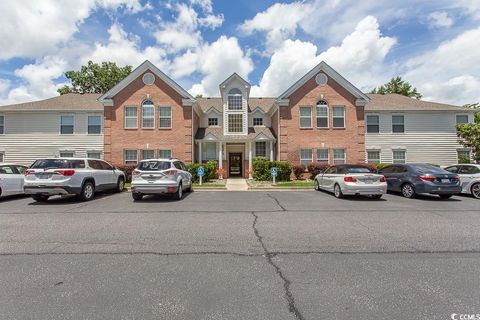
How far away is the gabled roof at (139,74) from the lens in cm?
2111

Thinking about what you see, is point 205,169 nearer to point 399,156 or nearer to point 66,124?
point 66,124

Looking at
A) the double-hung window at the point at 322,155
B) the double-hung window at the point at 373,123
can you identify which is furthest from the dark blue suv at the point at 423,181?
the double-hung window at the point at 373,123

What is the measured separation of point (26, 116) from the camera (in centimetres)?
2303

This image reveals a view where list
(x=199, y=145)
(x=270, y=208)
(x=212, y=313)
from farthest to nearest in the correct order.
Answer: (x=199, y=145), (x=270, y=208), (x=212, y=313)

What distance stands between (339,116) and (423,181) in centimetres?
1164

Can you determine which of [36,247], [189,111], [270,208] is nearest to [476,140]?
[270,208]

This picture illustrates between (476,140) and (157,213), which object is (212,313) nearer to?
(157,213)

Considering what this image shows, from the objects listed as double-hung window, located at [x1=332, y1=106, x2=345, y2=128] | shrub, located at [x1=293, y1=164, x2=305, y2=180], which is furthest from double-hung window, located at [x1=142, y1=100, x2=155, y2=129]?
double-hung window, located at [x1=332, y1=106, x2=345, y2=128]

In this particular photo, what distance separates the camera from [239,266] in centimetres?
434

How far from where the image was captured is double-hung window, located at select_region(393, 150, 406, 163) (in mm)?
23594

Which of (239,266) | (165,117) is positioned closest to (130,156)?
(165,117)

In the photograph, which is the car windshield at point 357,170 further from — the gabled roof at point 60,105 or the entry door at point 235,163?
the gabled roof at point 60,105

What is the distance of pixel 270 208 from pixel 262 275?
5.47 meters

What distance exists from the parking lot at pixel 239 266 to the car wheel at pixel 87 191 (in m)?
2.60
